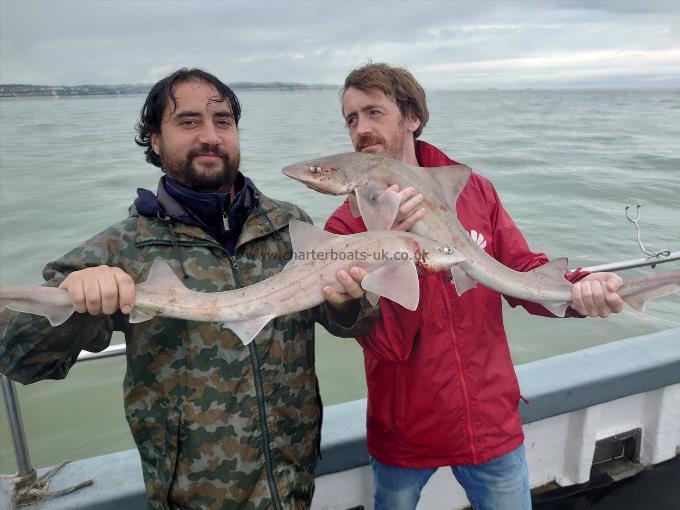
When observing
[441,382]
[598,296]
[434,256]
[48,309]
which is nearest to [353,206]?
[434,256]

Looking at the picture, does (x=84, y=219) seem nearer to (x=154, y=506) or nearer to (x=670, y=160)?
(x=154, y=506)

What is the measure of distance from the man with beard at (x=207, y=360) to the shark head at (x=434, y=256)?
0.98ft

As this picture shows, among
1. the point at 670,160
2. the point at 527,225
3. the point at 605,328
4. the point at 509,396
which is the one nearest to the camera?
the point at 509,396

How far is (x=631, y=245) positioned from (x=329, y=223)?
558 inches

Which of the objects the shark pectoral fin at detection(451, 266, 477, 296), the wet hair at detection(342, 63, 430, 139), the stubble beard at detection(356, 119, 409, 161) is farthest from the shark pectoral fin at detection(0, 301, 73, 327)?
the wet hair at detection(342, 63, 430, 139)

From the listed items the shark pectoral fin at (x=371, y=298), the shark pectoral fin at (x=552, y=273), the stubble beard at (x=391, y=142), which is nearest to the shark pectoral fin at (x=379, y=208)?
the shark pectoral fin at (x=371, y=298)

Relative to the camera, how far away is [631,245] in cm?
1451

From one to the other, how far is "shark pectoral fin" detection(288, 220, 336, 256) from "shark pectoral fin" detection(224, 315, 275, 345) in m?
0.31

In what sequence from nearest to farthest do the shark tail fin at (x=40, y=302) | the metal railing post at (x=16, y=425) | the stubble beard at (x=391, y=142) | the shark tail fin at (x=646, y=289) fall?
1. the shark tail fin at (x=40, y=302)
2. the shark tail fin at (x=646, y=289)
3. the metal railing post at (x=16, y=425)
4. the stubble beard at (x=391, y=142)

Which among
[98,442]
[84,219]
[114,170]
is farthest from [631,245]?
[114,170]

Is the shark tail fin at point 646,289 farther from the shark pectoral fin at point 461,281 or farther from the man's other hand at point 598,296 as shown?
the shark pectoral fin at point 461,281

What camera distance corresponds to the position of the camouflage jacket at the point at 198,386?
2223mm

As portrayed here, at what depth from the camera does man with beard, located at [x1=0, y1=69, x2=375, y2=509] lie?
7.26 feet

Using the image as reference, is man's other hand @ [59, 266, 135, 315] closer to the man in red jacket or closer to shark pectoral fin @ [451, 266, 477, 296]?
the man in red jacket
